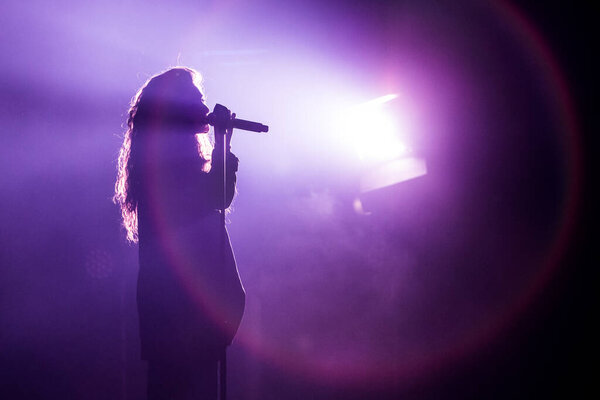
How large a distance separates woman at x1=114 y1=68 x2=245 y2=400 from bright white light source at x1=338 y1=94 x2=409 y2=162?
4.36 feet

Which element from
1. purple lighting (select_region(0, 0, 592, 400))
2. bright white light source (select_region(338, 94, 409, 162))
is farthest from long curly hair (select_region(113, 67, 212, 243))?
bright white light source (select_region(338, 94, 409, 162))

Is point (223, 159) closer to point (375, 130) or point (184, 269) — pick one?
point (184, 269)

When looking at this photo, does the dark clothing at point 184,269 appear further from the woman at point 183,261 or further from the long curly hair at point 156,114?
the long curly hair at point 156,114

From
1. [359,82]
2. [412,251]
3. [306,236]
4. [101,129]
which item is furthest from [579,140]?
[101,129]

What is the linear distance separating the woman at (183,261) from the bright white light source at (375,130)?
4.36 ft

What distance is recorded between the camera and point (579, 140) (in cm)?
171

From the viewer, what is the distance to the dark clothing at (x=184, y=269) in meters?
1.24

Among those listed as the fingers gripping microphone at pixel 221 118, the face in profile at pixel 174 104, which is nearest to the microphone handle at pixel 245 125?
A: the fingers gripping microphone at pixel 221 118

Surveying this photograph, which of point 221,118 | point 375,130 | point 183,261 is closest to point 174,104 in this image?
point 221,118

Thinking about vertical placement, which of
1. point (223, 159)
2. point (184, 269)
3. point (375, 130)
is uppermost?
point (375, 130)

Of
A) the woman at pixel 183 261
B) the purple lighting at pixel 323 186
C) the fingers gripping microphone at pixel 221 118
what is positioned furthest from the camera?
the purple lighting at pixel 323 186

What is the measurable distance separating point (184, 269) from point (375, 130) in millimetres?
1657

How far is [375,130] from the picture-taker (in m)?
2.63

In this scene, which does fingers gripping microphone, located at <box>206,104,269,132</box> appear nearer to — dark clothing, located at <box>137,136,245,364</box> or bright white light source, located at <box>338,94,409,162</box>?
dark clothing, located at <box>137,136,245,364</box>
